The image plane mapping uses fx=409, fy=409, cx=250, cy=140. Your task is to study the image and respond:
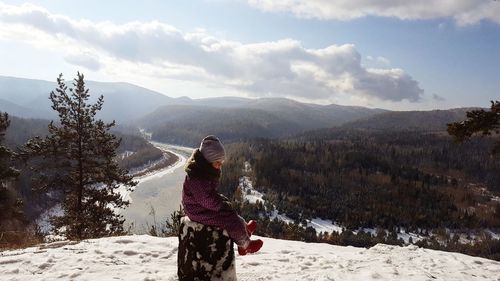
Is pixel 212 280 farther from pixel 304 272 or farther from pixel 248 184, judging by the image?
pixel 248 184

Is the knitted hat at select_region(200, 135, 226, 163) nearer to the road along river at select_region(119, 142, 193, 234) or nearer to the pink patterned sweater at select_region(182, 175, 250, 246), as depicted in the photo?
the pink patterned sweater at select_region(182, 175, 250, 246)

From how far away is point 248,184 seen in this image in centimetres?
18162

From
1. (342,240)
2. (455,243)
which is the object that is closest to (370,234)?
(342,240)

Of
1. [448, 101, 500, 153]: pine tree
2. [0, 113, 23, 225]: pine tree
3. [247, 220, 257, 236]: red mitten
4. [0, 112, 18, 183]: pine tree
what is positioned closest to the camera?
[247, 220, 257, 236]: red mitten

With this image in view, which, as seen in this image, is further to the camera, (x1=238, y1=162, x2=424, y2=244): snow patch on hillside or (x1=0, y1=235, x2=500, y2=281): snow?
(x1=238, y1=162, x2=424, y2=244): snow patch on hillside

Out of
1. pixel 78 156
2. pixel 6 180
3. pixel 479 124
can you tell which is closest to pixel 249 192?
pixel 6 180

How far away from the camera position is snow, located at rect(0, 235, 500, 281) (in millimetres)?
8375

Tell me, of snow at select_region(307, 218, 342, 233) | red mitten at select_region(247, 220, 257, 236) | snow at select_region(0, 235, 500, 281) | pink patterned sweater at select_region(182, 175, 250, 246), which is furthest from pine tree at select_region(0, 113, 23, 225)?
snow at select_region(307, 218, 342, 233)

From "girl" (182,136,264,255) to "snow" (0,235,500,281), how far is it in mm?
2431

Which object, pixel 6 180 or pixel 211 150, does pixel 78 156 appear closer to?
pixel 6 180

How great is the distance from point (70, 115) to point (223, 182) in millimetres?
145339

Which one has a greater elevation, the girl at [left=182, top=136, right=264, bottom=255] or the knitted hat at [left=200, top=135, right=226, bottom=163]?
the knitted hat at [left=200, top=135, right=226, bottom=163]

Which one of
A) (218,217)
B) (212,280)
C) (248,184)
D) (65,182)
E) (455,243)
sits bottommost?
(455,243)

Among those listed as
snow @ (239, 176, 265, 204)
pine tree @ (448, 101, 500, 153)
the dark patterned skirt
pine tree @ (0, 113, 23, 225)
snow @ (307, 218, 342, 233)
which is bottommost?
snow @ (307, 218, 342, 233)
